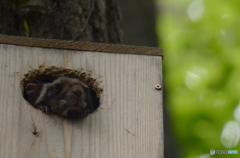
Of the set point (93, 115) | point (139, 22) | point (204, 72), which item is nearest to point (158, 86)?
point (93, 115)

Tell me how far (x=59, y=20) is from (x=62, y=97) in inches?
42.4

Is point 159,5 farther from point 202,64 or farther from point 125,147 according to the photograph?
point 125,147

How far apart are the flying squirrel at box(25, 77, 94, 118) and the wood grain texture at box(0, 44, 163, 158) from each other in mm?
56

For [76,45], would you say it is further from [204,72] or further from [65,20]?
[204,72]

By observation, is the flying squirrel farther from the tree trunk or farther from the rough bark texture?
the rough bark texture

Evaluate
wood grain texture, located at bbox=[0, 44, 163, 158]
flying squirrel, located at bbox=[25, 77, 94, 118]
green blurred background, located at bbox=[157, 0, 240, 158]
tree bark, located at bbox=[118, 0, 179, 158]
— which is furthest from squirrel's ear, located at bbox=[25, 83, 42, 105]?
green blurred background, located at bbox=[157, 0, 240, 158]

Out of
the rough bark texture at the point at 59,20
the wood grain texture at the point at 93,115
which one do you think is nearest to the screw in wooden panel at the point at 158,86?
the wood grain texture at the point at 93,115

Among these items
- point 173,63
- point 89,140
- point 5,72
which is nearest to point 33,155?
point 89,140

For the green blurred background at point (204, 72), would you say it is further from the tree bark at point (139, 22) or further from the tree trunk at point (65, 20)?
the tree trunk at point (65, 20)

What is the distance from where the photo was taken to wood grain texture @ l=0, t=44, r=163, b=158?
237cm

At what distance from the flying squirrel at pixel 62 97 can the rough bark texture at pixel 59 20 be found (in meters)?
0.79

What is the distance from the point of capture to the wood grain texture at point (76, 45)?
249 cm

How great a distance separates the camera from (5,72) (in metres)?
2.44

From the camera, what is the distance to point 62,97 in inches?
104
